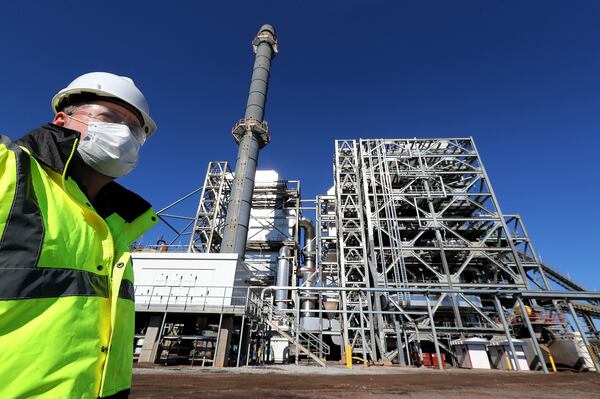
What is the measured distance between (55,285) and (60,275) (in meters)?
0.03

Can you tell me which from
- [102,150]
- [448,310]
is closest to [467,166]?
A: [448,310]

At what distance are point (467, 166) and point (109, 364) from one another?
904 inches

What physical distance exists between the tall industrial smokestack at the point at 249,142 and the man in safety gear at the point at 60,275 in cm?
1611

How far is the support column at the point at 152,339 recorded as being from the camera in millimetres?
9398

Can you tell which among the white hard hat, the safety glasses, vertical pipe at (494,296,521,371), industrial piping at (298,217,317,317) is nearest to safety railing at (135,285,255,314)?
industrial piping at (298,217,317,317)

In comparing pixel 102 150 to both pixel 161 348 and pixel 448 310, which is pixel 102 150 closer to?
pixel 161 348

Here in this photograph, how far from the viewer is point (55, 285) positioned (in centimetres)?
79

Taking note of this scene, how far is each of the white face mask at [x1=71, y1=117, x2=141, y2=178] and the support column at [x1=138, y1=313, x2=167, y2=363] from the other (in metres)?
10.1

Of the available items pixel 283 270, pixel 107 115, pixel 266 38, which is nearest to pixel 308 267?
pixel 283 270

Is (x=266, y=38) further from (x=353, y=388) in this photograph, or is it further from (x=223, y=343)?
(x=353, y=388)

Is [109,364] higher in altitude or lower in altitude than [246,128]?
lower

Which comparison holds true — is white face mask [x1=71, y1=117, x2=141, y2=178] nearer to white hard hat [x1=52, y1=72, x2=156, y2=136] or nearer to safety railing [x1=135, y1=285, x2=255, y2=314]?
white hard hat [x1=52, y1=72, x2=156, y2=136]

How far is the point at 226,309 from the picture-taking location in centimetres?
980

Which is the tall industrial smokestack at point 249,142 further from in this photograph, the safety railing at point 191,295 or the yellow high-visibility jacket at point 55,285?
the yellow high-visibility jacket at point 55,285
